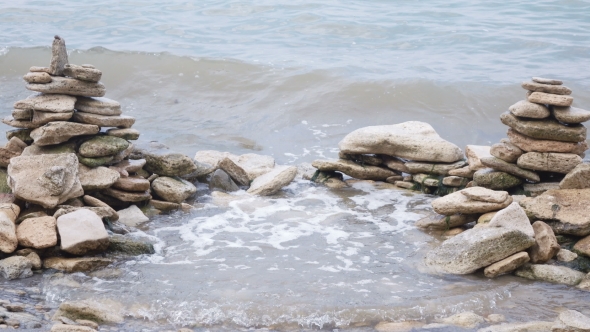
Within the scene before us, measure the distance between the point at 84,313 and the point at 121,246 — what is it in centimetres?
176

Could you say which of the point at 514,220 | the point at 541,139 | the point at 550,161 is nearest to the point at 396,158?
the point at 541,139

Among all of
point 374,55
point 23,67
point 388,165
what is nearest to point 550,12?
point 374,55

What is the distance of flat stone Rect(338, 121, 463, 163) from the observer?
1035 centimetres

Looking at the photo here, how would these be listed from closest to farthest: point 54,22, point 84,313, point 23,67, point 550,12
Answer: point 84,313 → point 23,67 → point 550,12 → point 54,22

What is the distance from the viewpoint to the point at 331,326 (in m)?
6.12

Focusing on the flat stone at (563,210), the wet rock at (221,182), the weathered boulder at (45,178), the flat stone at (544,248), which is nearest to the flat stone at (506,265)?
the flat stone at (544,248)

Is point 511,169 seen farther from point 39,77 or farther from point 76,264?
point 39,77

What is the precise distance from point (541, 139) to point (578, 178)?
2.93 ft

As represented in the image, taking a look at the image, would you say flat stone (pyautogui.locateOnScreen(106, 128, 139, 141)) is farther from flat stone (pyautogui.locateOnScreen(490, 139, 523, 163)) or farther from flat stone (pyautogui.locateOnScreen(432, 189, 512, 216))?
flat stone (pyautogui.locateOnScreen(490, 139, 523, 163))

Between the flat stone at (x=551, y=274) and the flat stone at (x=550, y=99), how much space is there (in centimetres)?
253

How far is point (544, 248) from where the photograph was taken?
743 centimetres

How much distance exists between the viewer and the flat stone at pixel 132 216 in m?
8.91

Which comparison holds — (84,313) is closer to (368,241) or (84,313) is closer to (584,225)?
(368,241)

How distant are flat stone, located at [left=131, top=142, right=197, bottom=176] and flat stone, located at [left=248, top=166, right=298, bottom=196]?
97 cm
